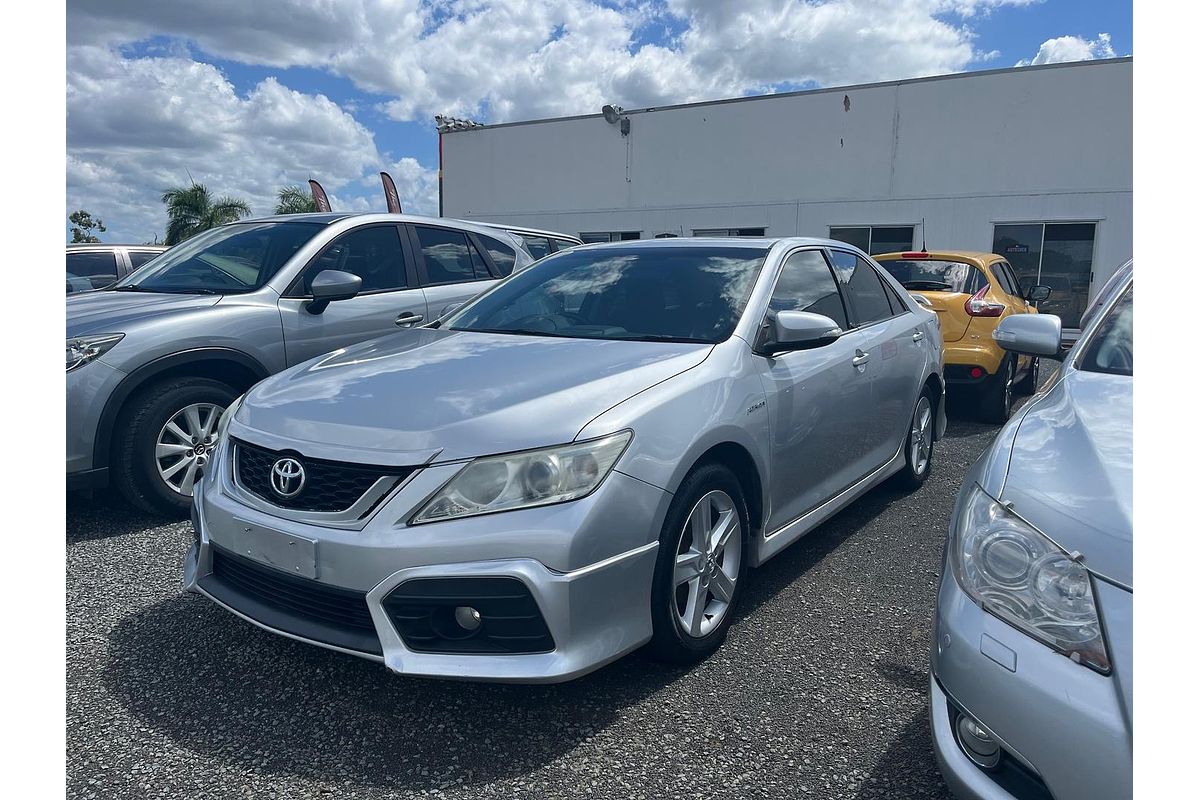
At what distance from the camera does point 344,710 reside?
2.51 metres

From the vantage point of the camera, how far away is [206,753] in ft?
7.55

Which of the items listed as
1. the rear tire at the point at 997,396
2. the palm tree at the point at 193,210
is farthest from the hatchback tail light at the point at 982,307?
the palm tree at the point at 193,210

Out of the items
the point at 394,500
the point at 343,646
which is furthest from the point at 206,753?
the point at 394,500

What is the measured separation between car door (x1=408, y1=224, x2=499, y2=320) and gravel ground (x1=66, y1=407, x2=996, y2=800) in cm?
278

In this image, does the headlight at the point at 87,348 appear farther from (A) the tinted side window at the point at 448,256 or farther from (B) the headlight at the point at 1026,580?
(B) the headlight at the point at 1026,580

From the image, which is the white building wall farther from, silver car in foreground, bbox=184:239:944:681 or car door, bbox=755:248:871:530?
silver car in foreground, bbox=184:239:944:681

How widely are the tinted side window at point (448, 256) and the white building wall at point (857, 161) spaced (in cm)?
1472

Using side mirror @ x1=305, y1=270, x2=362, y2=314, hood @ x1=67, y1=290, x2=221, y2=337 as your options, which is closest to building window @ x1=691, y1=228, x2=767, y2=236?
side mirror @ x1=305, y1=270, x2=362, y2=314

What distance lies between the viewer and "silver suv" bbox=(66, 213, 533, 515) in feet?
12.9

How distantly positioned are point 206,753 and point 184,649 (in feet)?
2.35

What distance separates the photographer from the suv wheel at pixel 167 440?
4.03m

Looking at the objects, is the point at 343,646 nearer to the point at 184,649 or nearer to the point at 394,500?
the point at 394,500

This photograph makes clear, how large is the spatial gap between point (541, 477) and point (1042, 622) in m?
1.30

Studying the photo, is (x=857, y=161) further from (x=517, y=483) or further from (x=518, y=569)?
(x=518, y=569)
